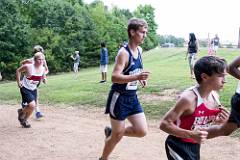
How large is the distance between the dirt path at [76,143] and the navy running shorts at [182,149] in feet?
10.1

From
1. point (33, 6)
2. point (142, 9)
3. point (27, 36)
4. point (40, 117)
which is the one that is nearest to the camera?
point (40, 117)

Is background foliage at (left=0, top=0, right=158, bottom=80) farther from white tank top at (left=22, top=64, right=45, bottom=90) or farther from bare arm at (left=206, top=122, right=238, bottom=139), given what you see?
bare arm at (left=206, top=122, right=238, bottom=139)

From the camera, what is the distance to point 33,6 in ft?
148

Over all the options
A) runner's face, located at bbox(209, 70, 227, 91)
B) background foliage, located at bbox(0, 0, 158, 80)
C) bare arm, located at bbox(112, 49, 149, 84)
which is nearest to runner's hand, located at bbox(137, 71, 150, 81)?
bare arm, located at bbox(112, 49, 149, 84)

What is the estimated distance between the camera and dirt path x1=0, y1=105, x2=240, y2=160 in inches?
284

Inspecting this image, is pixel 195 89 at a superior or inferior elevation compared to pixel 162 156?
superior

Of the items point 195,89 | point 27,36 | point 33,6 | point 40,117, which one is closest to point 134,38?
point 195,89

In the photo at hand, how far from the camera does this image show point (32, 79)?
970 cm

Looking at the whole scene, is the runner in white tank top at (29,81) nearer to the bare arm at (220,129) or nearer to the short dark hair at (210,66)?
the bare arm at (220,129)

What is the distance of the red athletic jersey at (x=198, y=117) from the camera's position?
3.73 metres

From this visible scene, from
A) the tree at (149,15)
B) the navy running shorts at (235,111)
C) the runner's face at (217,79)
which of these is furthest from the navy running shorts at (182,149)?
the tree at (149,15)

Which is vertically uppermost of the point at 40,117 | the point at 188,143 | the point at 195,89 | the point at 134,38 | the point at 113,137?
the point at 134,38

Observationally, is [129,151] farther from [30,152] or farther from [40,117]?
[40,117]

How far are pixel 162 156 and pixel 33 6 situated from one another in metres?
40.1
